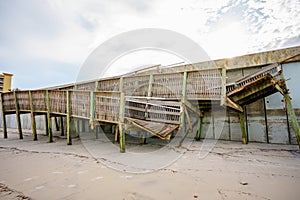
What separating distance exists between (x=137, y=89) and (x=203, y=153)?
4.02 m

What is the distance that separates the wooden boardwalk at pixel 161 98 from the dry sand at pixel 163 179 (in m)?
1.55

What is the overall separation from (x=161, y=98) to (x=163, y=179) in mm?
3758

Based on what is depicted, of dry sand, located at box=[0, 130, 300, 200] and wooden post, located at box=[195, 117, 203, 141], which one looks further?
wooden post, located at box=[195, 117, 203, 141]

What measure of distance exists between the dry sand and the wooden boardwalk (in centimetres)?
155

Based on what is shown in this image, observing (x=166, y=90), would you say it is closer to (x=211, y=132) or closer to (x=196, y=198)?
(x=211, y=132)

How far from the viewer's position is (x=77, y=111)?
6734 mm

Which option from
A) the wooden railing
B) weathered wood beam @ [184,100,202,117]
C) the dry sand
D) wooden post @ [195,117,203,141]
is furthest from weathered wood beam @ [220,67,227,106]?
wooden post @ [195,117,203,141]

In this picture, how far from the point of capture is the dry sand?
2.52m

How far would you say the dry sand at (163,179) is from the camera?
2521mm

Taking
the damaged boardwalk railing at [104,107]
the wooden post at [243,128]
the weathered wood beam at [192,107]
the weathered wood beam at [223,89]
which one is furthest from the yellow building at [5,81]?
the wooden post at [243,128]

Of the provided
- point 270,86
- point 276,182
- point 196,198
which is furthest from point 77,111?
point 270,86

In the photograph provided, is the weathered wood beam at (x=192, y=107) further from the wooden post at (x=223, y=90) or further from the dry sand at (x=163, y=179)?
the dry sand at (x=163, y=179)

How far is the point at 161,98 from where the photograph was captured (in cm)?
651

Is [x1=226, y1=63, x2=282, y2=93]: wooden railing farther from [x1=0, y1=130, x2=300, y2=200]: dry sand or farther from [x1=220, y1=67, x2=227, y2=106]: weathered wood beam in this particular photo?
[x1=0, y1=130, x2=300, y2=200]: dry sand
